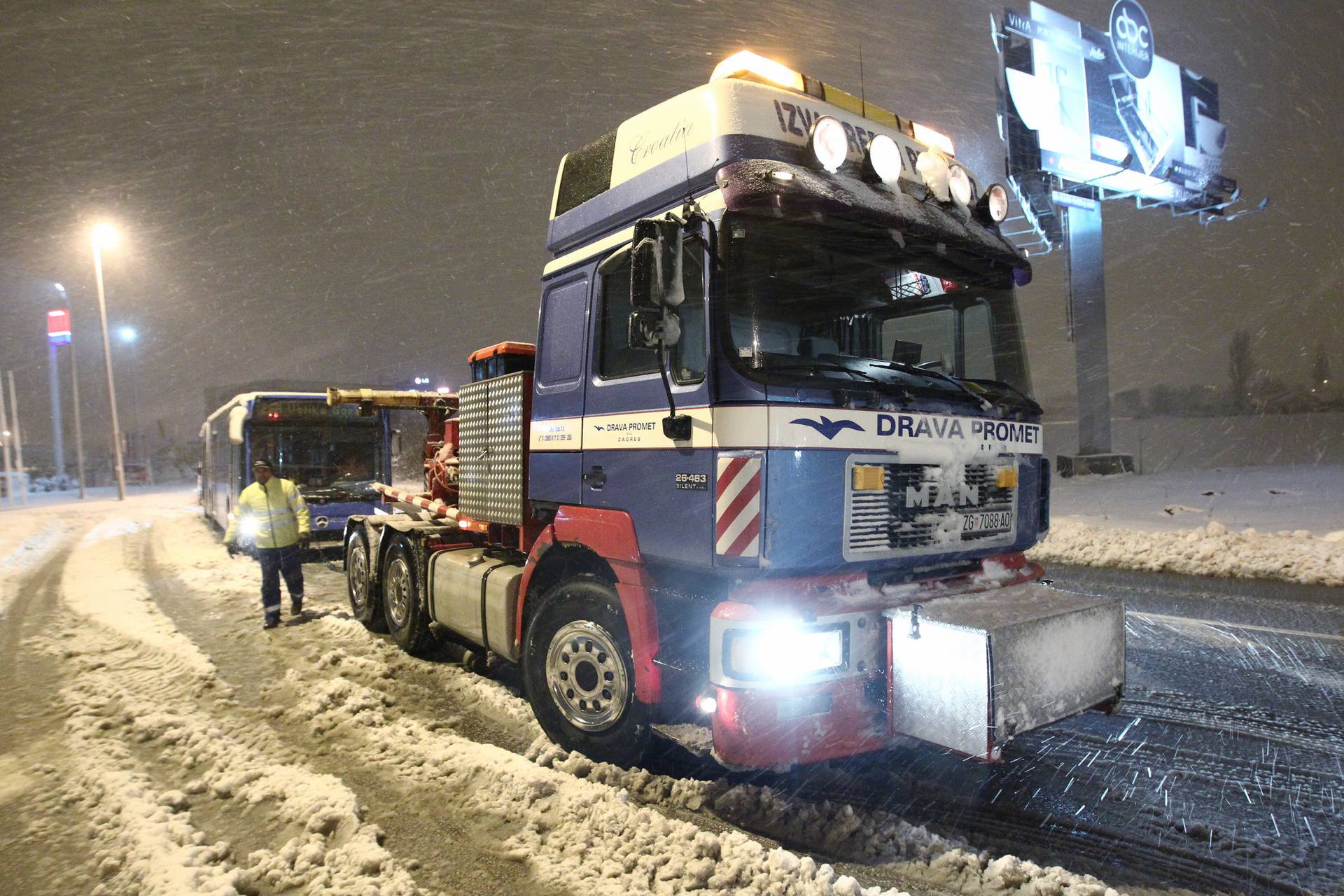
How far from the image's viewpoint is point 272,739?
4.44 metres

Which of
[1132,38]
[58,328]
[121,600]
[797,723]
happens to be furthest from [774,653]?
[58,328]

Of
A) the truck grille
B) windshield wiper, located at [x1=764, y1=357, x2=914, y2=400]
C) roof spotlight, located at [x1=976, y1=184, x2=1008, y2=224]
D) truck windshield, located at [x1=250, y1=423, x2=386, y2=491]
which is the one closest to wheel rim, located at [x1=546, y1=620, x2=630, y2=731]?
the truck grille

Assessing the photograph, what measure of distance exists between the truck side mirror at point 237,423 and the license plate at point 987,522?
1328cm

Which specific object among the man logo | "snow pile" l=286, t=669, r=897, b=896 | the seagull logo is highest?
the man logo

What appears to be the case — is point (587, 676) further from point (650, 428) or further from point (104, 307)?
point (104, 307)

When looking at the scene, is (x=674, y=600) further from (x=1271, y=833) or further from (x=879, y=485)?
(x=1271, y=833)

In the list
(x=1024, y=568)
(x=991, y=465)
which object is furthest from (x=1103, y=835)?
(x=991, y=465)

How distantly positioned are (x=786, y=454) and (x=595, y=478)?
1289 mm

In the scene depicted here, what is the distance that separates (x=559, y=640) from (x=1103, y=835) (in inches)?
108

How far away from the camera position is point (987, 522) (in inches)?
158

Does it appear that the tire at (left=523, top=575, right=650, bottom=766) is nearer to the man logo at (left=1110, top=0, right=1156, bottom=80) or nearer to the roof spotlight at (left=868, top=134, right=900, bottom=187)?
the roof spotlight at (left=868, top=134, right=900, bottom=187)

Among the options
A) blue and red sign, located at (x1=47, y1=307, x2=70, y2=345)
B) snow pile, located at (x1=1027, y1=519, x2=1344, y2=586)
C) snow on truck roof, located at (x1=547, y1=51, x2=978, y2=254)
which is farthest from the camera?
blue and red sign, located at (x1=47, y1=307, x2=70, y2=345)

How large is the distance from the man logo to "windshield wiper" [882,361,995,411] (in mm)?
33257

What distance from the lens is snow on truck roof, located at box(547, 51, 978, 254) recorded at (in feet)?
11.7
